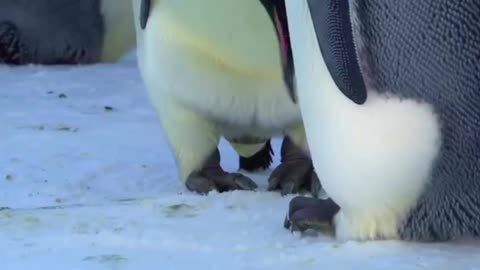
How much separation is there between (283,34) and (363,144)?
30 centimetres

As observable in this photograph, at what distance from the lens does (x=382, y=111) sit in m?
0.89

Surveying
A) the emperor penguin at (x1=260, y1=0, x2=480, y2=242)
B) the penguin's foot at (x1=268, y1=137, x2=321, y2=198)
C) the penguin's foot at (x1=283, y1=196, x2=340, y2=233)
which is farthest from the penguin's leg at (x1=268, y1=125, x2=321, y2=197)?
the emperor penguin at (x1=260, y1=0, x2=480, y2=242)

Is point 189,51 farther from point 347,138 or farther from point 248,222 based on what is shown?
point 347,138

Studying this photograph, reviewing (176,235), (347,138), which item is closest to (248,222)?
(176,235)

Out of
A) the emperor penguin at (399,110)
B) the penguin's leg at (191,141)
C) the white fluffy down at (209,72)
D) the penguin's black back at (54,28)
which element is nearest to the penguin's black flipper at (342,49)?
the emperor penguin at (399,110)

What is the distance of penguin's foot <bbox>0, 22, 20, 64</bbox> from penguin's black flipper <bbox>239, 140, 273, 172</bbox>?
1598mm

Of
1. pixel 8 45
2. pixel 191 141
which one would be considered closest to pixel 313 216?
pixel 191 141

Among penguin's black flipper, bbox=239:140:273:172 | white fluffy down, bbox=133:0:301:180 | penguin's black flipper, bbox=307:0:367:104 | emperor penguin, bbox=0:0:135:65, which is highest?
penguin's black flipper, bbox=307:0:367:104

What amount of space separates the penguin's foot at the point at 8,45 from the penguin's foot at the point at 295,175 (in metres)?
1.83

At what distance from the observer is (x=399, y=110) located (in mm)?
885

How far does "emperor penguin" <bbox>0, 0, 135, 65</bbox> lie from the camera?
10.8 feet

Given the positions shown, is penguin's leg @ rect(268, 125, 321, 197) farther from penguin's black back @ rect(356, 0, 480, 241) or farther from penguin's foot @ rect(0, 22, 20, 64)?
penguin's foot @ rect(0, 22, 20, 64)

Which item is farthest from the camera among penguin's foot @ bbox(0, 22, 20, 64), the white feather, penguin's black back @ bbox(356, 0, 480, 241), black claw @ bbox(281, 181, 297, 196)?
the white feather

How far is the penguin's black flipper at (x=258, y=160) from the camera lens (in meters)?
1.76
